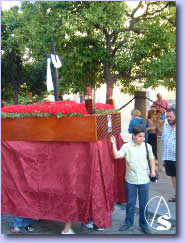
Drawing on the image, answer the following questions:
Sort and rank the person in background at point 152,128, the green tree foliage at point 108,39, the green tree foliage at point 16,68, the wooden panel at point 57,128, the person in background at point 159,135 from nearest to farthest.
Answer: the wooden panel at point 57,128 → the person in background at point 152,128 → the person in background at point 159,135 → the green tree foliage at point 108,39 → the green tree foliage at point 16,68

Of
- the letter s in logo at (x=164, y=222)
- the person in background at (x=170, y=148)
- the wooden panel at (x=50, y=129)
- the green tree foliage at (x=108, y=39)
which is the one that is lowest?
the letter s in logo at (x=164, y=222)

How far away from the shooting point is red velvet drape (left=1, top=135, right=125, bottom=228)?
11.9 feet

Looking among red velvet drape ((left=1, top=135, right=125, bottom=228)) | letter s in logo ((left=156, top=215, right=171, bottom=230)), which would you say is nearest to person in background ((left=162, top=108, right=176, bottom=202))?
letter s in logo ((left=156, top=215, right=171, bottom=230))

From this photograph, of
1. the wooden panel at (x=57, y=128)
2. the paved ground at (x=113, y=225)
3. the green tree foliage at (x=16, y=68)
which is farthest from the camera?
the green tree foliage at (x=16, y=68)

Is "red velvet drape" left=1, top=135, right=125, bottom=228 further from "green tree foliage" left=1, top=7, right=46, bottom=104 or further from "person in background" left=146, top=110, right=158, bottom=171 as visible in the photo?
"green tree foliage" left=1, top=7, right=46, bottom=104

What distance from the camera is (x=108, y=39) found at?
32.2ft

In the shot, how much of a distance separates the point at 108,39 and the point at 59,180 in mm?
6821

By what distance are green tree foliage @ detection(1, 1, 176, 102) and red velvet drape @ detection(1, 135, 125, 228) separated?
540 centimetres

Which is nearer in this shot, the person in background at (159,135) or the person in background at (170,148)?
the person in background at (170,148)

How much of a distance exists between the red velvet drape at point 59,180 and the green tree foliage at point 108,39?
17.7 feet

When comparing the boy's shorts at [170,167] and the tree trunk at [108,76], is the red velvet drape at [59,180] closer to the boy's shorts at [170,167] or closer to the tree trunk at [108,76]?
the boy's shorts at [170,167]

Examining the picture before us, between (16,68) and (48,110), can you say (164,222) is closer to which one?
(48,110)

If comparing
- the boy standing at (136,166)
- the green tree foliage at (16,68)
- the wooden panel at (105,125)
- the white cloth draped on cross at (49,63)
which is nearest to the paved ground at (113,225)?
the boy standing at (136,166)

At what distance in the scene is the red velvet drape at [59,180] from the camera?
11.9ft
